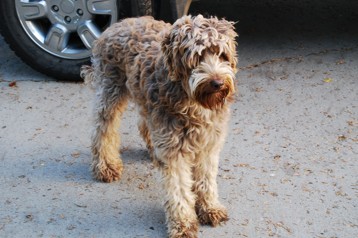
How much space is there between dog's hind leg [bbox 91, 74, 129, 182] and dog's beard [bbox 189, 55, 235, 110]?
1.15m

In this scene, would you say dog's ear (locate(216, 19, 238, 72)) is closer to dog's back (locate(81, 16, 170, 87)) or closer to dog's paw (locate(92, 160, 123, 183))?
dog's back (locate(81, 16, 170, 87))

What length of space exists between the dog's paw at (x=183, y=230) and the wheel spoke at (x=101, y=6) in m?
2.85

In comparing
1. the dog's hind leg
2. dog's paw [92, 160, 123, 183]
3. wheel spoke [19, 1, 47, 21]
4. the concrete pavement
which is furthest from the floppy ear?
wheel spoke [19, 1, 47, 21]

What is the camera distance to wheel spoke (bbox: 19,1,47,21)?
20.9ft

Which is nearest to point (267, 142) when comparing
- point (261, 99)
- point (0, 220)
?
point (261, 99)

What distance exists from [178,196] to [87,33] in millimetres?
2709

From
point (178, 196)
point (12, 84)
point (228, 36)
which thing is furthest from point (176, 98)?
point (12, 84)

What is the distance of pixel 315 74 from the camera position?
259 inches

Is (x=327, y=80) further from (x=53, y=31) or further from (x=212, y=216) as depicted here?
(x=53, y=31)

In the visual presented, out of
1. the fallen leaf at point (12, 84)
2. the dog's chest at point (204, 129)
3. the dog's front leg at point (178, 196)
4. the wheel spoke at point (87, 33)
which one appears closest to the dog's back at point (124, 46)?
the dog's chest at point (204, 129)

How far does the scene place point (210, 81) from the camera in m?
3.76

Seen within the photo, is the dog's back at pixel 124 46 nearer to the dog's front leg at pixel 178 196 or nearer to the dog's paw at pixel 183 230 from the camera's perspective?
the dog's front leg at pixel 178 196

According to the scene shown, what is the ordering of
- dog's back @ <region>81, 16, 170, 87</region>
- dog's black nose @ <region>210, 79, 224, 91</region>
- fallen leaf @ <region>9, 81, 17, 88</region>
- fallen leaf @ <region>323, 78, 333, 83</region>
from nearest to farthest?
dog's black nose @ <region>210, 79, 224, 91</region> < dog's back @ <region>81, 16, 170, 87</region> < fallen leaf @ <region>323, 78, 333, 83</region> < fallen leaf @ <region>9, 81, 17, 88</region>

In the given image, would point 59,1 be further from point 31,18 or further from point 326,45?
point 326,45
